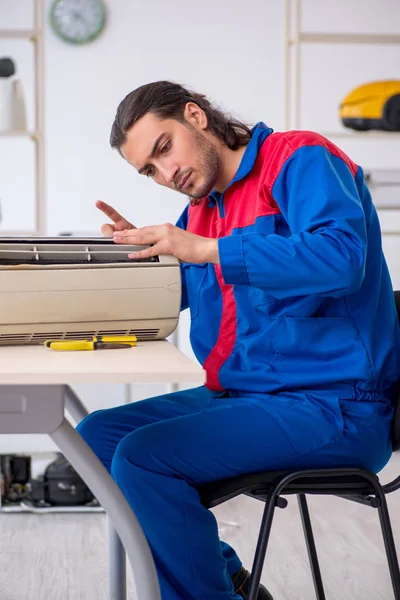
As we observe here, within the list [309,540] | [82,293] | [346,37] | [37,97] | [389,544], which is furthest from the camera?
[37,97]

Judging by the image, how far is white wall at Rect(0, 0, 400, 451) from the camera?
3953 mm

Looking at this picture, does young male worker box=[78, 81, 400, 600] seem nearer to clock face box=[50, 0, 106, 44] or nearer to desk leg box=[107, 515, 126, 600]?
desk leg box=[107, 515, 126, 600]

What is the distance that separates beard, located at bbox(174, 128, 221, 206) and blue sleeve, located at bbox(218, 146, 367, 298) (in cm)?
27

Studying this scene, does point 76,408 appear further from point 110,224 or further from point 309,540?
point 309,540

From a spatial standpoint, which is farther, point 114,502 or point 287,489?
point 287,489

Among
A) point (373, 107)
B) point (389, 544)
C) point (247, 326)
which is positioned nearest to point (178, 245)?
point (247, 326)

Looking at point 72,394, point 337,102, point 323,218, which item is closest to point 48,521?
point 72,394

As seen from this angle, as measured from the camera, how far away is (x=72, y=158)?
158 inches

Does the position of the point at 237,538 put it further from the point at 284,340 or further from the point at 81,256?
the point at 81,256

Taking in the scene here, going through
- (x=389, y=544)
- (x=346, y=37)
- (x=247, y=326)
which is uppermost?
(x=346, y=37)

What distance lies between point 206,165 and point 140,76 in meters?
2.54

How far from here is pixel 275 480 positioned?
1314mm

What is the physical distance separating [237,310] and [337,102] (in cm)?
282

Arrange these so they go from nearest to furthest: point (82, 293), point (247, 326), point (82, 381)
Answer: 1. point (82, 381)
2. point (82, 293)
3. point (247, 326)
